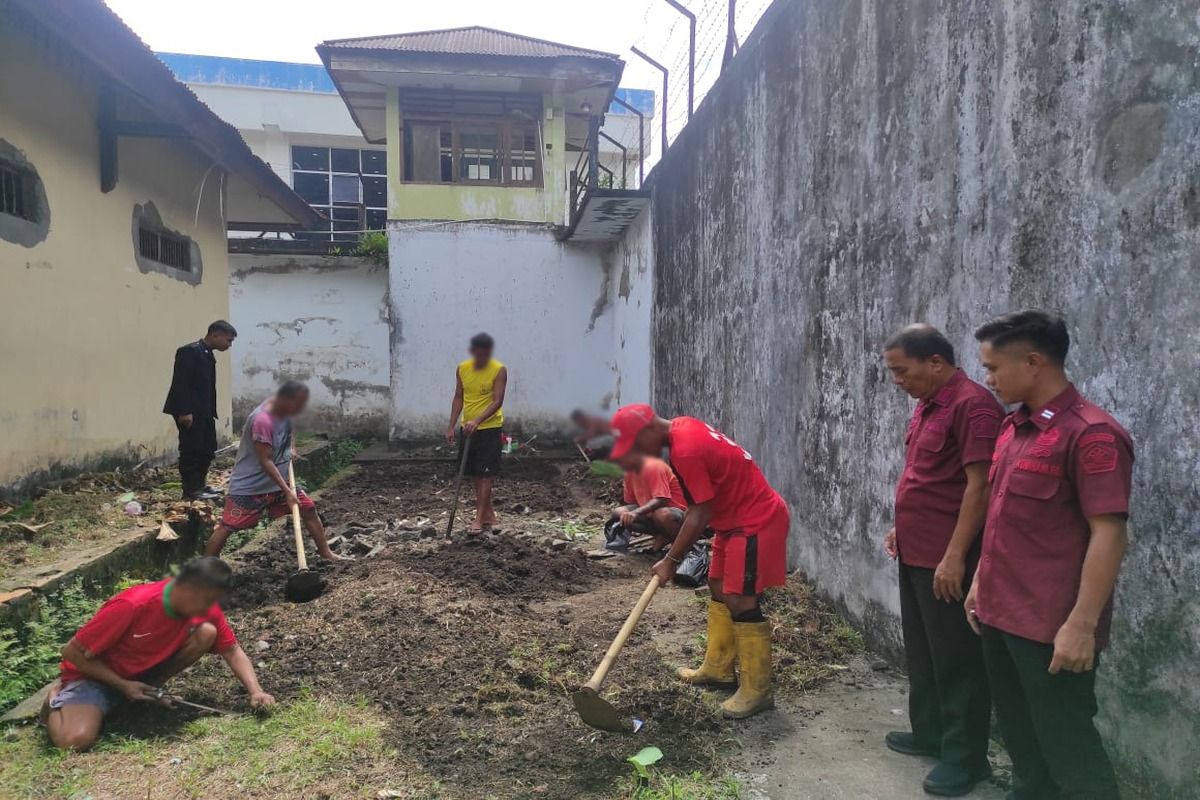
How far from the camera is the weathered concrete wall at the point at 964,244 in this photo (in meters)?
2.06

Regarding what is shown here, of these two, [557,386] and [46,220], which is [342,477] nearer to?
[557,386]

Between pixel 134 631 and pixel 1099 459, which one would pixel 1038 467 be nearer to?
pixel 1099 459

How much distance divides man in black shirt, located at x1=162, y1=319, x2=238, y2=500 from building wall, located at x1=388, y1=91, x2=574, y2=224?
21.4 ft

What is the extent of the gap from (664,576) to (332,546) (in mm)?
3907

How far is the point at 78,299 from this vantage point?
6293 millimetres

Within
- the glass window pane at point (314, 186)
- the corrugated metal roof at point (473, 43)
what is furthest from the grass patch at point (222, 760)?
the glass window pane at point (314, 186)

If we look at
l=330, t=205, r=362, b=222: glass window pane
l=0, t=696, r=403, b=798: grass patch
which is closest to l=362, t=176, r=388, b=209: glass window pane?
l=330, t=205, r=362, b=222: glass window pane

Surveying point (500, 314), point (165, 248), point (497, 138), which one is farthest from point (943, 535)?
point (497, 138)

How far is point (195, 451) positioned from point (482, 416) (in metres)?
2.43

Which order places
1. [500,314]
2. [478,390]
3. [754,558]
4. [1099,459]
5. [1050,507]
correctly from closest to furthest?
[1099,459] → [1050,507] → [754,558] → [478,390] → [500,314]

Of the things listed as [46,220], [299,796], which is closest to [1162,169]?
[299,796]

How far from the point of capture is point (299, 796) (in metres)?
2.60

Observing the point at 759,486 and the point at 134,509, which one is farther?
the point at 134,509

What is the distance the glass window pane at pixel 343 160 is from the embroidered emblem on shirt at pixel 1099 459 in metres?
21.2
